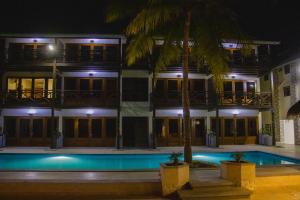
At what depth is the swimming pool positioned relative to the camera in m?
12.7

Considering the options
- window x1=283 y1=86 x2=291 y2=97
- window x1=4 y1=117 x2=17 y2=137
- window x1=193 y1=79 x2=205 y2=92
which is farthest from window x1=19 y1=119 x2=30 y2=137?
window x1=283 y1=86 x2=291 y2=97

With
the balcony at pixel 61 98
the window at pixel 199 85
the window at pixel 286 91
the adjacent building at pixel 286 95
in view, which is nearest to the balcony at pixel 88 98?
the balcony at pixel 61 98

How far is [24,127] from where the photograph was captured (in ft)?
61.3

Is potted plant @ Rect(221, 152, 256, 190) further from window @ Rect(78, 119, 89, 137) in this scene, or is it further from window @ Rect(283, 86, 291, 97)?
window @ Rect(283, 86, 291, 97)

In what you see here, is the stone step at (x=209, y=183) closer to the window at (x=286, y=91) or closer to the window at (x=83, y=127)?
the window at (x=83, y=127)

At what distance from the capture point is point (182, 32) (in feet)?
33.8

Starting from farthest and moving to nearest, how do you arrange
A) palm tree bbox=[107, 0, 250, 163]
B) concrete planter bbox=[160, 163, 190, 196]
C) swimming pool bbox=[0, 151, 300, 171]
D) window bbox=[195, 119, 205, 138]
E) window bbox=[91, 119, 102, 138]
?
window bbox=[195, 119, 205, 138] < window bbox=[91, 119, 102, 138] < swimming pool bbox=[0, 151, 300, 171] < palm tree bbox=[107, 0, 250, 163] < concrete planter bbox=[160, 163, 190, 196]

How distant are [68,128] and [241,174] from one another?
1405 centimetres

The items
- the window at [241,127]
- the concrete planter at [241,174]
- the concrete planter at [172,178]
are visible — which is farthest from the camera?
the window at [241,127]

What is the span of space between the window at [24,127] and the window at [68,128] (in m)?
2.54

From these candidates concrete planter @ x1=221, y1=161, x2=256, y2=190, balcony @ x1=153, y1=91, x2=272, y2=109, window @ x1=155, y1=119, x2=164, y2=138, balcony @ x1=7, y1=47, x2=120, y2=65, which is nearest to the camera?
concrete planter @ x1=221, y1=161, x2=256, y2=190

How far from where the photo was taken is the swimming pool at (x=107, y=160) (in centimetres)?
1266

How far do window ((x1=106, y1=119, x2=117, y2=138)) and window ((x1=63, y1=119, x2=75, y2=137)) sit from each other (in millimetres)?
2445

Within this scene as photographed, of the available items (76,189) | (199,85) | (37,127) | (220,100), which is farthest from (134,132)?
(76,189)
